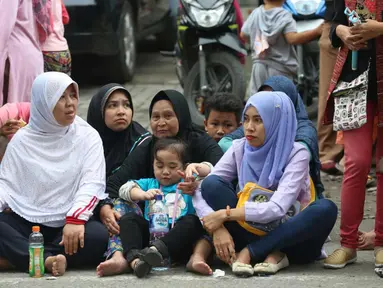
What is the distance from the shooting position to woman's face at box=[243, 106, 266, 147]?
17.5 ft

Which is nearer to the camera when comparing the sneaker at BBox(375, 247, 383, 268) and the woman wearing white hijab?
the sneaker at BBox(375, 247, 383, 268)

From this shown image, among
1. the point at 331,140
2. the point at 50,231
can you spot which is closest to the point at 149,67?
the point at 331,140

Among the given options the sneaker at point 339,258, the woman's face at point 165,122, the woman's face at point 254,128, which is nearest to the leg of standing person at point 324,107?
the woman's face at point 165,122

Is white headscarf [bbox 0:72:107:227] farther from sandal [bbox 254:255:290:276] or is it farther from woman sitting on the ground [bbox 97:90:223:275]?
sandal [bbox 254:255:290:276]

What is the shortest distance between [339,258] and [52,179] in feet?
5.46

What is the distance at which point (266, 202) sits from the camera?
5219 millimetres

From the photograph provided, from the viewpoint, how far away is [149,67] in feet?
40.2

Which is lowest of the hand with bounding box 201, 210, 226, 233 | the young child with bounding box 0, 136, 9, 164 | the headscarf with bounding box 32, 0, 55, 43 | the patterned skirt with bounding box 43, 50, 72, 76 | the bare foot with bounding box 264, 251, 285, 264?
the bare foot with bounding box 264, 251, 285, 264

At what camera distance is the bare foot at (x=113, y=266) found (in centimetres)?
525

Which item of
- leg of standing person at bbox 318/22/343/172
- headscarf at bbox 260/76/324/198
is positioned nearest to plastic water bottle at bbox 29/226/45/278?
headscarf at bbox 260/76/324/198

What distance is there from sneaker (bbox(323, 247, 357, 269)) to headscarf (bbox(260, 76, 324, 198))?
1.41 feet

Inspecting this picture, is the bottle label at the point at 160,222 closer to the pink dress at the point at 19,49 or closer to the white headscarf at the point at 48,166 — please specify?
the white headscarf at the point at 48,166

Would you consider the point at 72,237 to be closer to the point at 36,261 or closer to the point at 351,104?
the point at 36,261

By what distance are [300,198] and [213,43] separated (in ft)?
12.5
